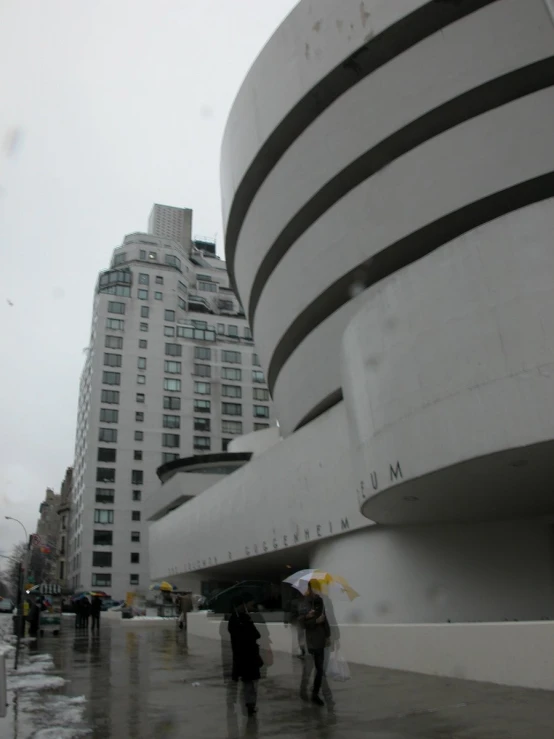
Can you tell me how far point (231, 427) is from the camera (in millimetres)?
72125

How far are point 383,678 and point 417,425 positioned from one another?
3.95 meters

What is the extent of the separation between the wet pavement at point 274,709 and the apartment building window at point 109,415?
57559 millimetres

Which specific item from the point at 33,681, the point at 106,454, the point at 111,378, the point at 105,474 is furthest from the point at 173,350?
the point at 33,681

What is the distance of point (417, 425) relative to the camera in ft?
35.0

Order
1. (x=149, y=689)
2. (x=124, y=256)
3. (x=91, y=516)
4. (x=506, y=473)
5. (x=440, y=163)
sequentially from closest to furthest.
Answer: (x=149, y=689) < (x=506, y=473) < (x=440, y=163) < (x=91, y=516) < (x=124, y=256)

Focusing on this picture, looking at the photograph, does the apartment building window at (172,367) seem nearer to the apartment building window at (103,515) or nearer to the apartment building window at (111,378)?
the apartment building window at (111,378)

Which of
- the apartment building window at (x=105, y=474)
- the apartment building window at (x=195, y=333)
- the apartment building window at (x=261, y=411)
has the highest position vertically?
the apartment building window at (x=195, y=333)

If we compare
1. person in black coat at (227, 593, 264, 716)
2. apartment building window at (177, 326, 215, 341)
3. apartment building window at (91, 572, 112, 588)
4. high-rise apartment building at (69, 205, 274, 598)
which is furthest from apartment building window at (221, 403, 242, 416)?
person in black coat at (227, 593, 264, 716)

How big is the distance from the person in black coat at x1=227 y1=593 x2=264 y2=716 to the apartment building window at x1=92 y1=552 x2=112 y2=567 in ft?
195

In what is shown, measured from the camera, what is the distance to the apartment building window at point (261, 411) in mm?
73506

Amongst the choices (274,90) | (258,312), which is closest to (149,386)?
(258,312)

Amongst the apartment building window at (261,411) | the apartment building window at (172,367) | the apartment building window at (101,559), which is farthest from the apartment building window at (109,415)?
the apartment building window at (261,411)

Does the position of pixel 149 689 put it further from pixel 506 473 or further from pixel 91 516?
pixel 91 516

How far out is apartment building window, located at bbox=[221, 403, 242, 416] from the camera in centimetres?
7231
